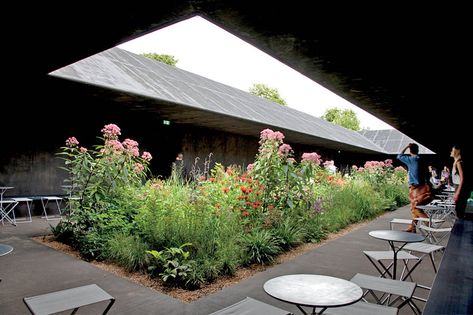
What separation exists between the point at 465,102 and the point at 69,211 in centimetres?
831

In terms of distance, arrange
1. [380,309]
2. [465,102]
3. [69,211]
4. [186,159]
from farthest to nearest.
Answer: [186,159] → [465,102] → [69,211] → [380,309]

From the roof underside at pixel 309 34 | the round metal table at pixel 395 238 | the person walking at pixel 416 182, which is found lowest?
the round metal table at pixel 395 238

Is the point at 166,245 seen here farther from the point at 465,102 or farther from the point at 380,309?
the point at 465,102

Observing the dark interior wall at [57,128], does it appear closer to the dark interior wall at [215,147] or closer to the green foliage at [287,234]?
the dark interior wall at [215,147]

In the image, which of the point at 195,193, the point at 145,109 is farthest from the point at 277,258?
the point at 145,109

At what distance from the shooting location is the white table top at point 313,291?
6.69ft

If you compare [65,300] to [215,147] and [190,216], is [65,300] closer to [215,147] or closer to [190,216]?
[190,216]

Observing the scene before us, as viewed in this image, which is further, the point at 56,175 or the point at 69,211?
the point at 56,175

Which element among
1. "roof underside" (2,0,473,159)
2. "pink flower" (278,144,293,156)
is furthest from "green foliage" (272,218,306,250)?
"roof underside" (2,0,473,159)

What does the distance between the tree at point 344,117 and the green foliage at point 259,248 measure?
74.2 meters

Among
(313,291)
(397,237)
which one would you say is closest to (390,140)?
(397,237)

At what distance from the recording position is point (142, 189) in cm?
621

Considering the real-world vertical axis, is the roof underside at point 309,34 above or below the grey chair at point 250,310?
above

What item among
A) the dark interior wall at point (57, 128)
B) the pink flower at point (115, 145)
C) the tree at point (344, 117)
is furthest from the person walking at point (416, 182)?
the tree at point (344, 117)
